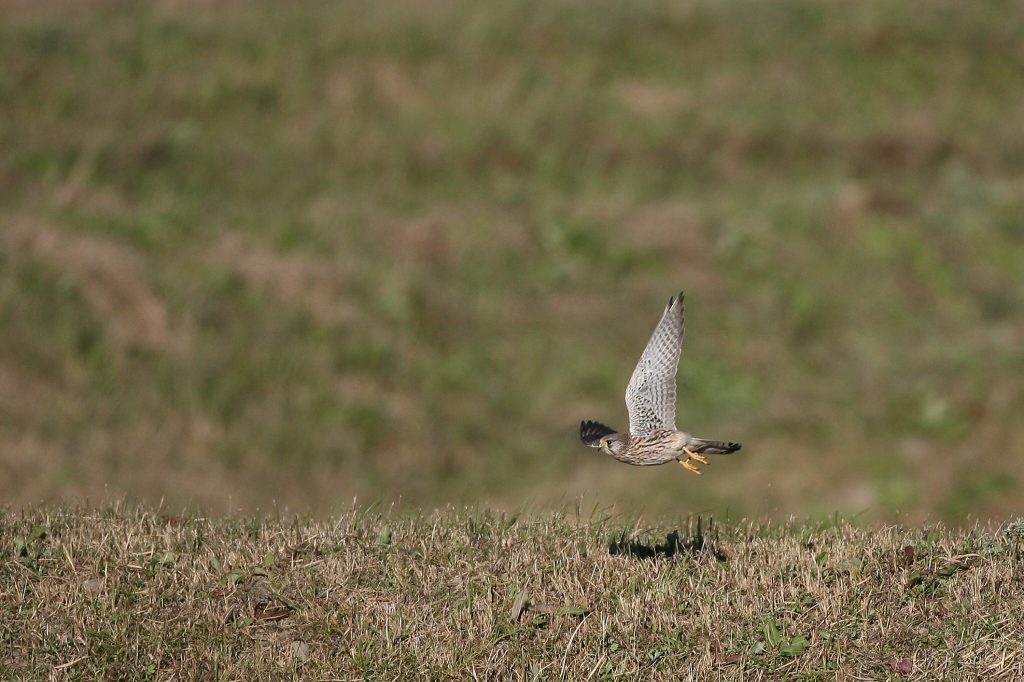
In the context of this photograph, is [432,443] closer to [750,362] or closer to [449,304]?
[449,304]

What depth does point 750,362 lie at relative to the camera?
1877 cm

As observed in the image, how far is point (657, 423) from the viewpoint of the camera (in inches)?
322

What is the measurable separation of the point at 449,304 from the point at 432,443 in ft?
8.60

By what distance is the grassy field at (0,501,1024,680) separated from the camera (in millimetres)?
7414

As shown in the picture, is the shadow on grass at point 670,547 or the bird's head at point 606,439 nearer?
the bird's head at point 606,439

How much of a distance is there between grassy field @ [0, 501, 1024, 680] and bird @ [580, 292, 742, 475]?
701mm

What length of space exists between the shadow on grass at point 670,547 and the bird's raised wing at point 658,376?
0.76 metres

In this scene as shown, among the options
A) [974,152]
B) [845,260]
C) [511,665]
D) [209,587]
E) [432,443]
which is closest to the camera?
[511,665]

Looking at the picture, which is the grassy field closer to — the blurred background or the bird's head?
the bird's head

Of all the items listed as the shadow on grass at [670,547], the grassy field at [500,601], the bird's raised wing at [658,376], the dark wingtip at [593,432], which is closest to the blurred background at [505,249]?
the grassy field at [500,601]

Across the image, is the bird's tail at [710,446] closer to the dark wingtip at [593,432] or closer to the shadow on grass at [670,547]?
the dark wingtip at [593,432]

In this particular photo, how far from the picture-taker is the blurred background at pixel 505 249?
16984mm

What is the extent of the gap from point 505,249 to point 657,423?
1242cm

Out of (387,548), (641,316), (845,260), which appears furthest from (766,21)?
(387,548)
